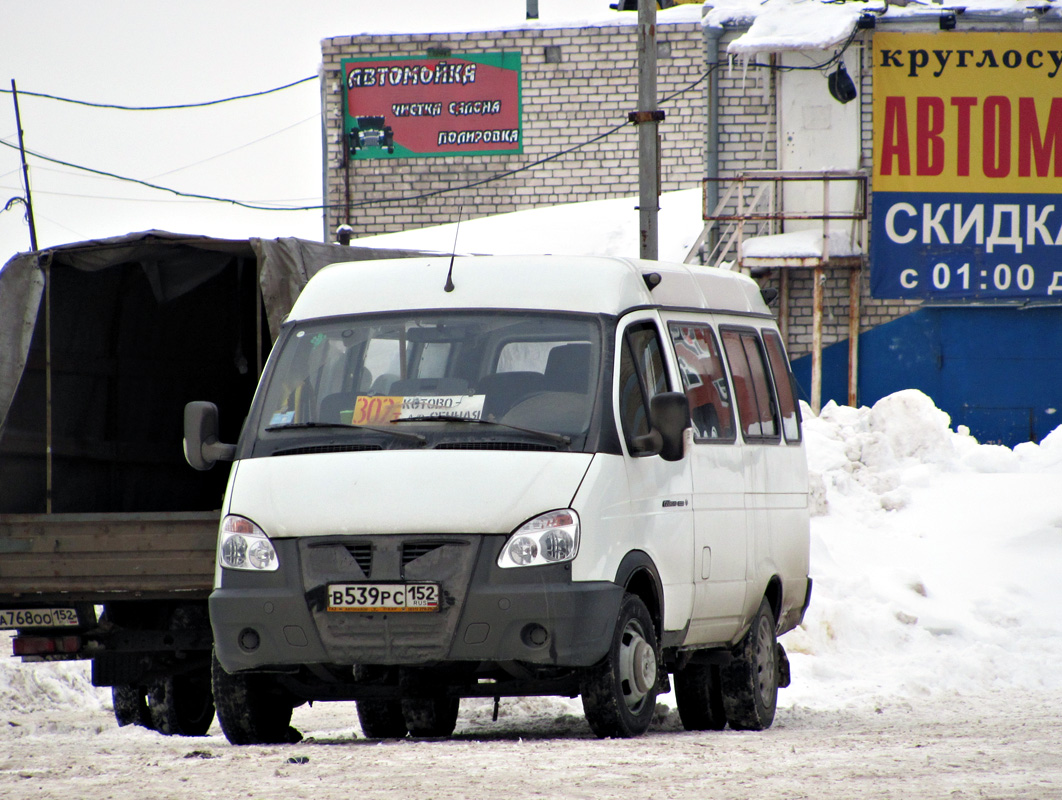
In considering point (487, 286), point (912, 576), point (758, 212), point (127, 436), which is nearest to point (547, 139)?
point (758, 212)

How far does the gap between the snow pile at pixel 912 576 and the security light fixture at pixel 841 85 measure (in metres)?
8.30

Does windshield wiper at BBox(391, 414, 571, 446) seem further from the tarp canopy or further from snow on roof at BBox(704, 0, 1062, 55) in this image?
snow on roof at BBox(704, 0, 1062, 55)

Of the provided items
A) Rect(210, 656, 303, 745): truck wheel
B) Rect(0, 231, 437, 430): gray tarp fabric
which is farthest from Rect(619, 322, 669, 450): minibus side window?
Rect(0, 231, 437, 430): gray tarp fabric

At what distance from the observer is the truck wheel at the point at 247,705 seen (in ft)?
24.6

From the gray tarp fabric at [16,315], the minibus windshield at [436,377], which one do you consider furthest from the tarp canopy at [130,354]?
the minibus windshield at [436,377]

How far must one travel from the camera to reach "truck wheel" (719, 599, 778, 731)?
28.6ft

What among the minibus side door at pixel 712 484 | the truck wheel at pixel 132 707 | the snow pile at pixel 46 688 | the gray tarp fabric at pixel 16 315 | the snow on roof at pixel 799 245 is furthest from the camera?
the snow on roof at pixel 799 245

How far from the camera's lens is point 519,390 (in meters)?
7.25

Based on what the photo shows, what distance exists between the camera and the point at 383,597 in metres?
6.83

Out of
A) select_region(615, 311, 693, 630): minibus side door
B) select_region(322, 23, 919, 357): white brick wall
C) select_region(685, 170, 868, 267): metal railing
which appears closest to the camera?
select_region(615, 311, 693, 630): minibus side door

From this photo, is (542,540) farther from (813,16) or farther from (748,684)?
(813,16)

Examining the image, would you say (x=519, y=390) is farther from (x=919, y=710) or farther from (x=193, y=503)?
(x=193, y=503)

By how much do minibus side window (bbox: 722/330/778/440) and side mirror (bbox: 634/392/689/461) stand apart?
1.50 m

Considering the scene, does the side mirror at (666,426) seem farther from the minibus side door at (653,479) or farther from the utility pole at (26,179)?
the utility pole at (26,179)
